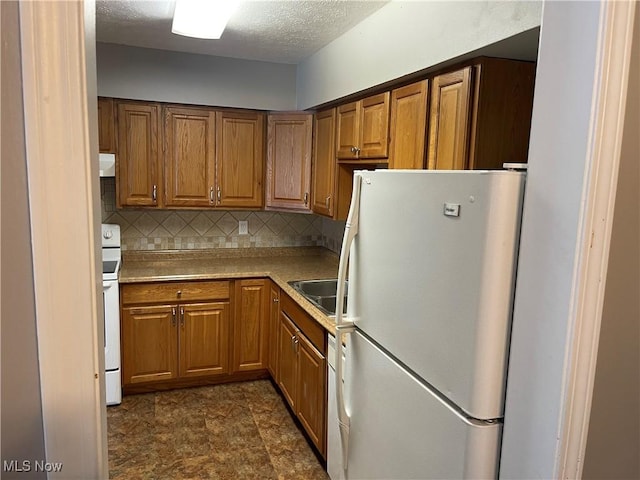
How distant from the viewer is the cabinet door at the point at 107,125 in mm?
3072

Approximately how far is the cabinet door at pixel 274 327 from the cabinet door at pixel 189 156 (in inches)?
32.5

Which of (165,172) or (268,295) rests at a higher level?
(165,172)

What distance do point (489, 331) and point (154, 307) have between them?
100 inches

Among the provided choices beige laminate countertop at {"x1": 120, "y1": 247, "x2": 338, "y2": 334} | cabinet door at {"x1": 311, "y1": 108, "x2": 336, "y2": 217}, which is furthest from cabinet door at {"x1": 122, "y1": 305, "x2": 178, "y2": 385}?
cabinet door at {"x1": 311, "y1": 108, "x2": 336, "y2": 217}

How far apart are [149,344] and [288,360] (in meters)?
0.98

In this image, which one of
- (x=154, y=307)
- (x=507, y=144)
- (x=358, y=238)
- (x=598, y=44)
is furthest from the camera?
(x=154, y=307)

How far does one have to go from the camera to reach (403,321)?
1.34 metres

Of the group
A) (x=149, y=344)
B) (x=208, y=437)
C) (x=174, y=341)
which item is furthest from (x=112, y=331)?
(x=208, y=437)

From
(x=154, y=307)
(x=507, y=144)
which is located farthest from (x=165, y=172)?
(x=507, y=144)

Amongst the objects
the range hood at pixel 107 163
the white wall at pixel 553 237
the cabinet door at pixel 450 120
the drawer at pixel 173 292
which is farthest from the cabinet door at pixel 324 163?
the white wall at pixel 553 237

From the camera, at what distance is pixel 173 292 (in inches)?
123

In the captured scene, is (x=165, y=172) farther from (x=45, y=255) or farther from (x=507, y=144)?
(x=45, y=255)

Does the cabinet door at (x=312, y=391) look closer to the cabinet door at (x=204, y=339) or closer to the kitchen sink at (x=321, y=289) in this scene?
the kitchen sink at (x=321, y=289)

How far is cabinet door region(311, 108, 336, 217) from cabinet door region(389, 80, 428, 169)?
30.0 inches
